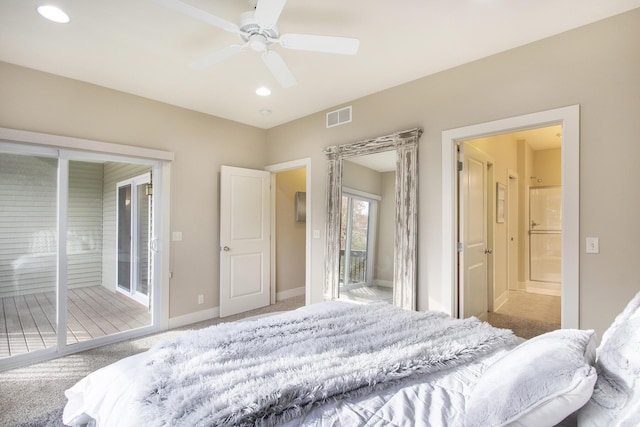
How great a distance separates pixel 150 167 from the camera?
3.74 metres

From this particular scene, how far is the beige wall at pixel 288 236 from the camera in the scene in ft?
16.7

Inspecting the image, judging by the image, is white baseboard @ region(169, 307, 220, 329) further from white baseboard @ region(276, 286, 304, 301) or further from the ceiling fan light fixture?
the ceiling fan light fixture

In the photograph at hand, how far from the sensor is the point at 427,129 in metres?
3.11

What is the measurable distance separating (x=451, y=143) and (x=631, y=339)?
2.26 metres

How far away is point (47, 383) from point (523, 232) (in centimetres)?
679

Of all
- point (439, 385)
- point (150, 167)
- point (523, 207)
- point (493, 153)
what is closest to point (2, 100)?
point (150, 167)

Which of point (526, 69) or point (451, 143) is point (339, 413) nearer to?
point (451, 143)

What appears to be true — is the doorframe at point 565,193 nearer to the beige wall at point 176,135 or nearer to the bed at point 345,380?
the bed at point 345,380

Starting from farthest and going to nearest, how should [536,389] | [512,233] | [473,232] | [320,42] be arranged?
[512,233] < [473,232] < [320,42] < [536,389]

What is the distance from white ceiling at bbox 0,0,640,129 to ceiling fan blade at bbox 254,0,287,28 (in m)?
0.28

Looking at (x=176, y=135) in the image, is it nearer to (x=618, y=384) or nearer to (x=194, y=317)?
(x=194, y=317)

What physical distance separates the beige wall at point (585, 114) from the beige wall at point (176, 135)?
2577 mm

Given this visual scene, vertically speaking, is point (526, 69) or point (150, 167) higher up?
point (526, 69)

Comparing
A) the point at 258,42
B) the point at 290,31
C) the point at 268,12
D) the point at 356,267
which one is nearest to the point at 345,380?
the point at 268,12
